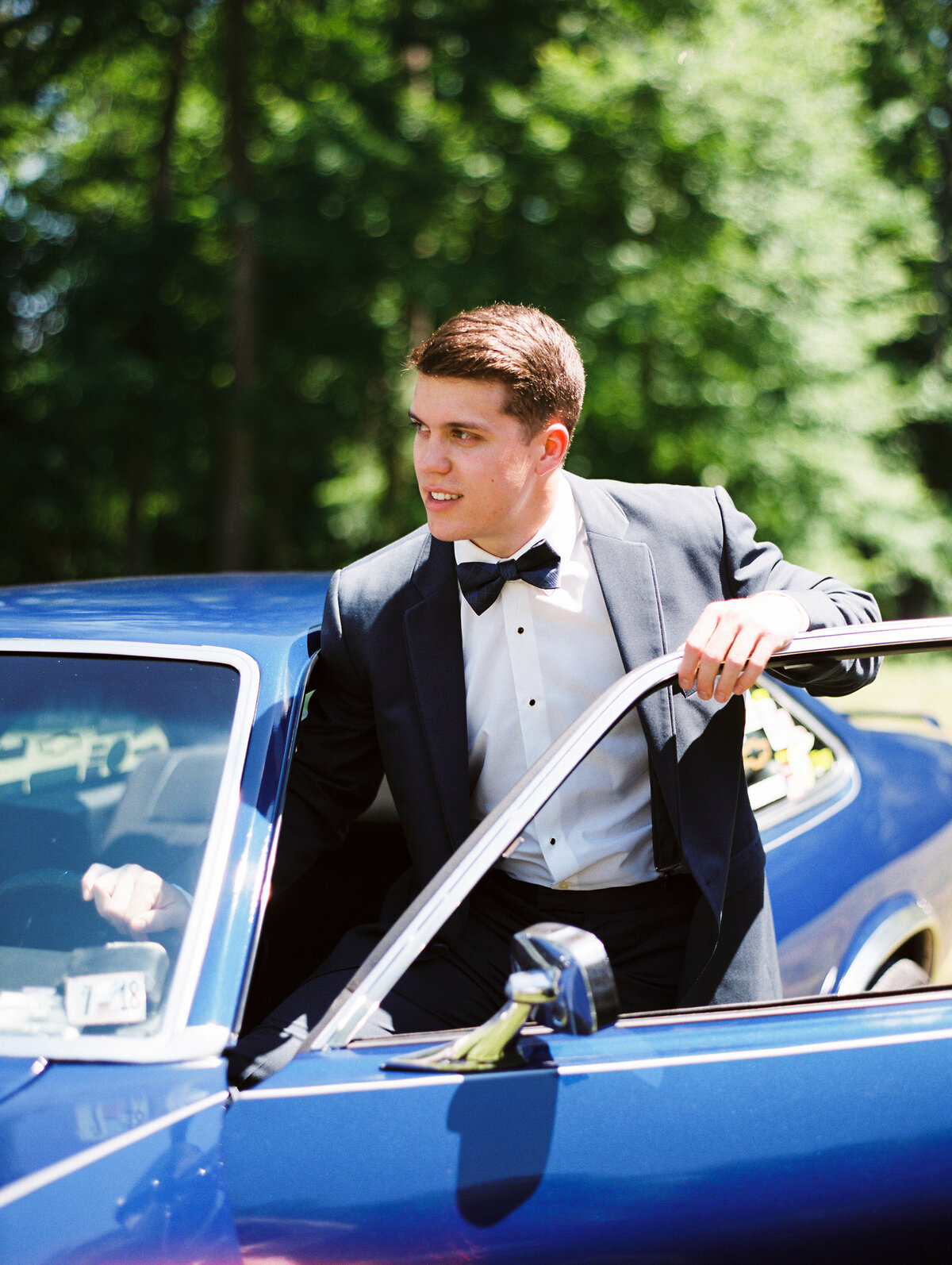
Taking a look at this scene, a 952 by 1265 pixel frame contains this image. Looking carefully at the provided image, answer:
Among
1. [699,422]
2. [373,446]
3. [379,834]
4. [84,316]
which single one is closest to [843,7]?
[699,422]

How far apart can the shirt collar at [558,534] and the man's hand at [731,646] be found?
43cm

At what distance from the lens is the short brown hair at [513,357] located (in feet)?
5.91

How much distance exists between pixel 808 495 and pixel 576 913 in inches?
479

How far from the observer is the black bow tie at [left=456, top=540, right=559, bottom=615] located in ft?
6.37

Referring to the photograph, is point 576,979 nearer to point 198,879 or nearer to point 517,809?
point 517,809

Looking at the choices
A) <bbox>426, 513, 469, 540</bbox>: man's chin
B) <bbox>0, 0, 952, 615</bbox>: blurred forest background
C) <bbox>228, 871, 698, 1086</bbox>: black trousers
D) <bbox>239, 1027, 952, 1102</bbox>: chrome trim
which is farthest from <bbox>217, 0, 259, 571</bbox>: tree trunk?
<bbox>239, 1027, 952, 1102</bbox>: chrome trim

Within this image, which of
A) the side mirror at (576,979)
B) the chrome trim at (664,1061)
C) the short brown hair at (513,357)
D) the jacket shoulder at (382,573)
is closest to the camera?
the side mirror at (576,979)

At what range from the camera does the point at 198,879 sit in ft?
5.22

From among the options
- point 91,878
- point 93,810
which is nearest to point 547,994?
point 91,878

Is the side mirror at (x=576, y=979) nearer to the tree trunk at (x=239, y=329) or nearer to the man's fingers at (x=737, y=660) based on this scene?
the man's fingers at (x=737, y=660)

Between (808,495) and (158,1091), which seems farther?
(808,495)

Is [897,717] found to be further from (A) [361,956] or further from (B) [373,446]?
(B) [373,446]

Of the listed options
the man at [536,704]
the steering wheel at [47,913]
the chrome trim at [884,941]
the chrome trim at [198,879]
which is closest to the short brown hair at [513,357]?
the man at [536,704]

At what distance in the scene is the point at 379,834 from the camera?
2.58 metres
